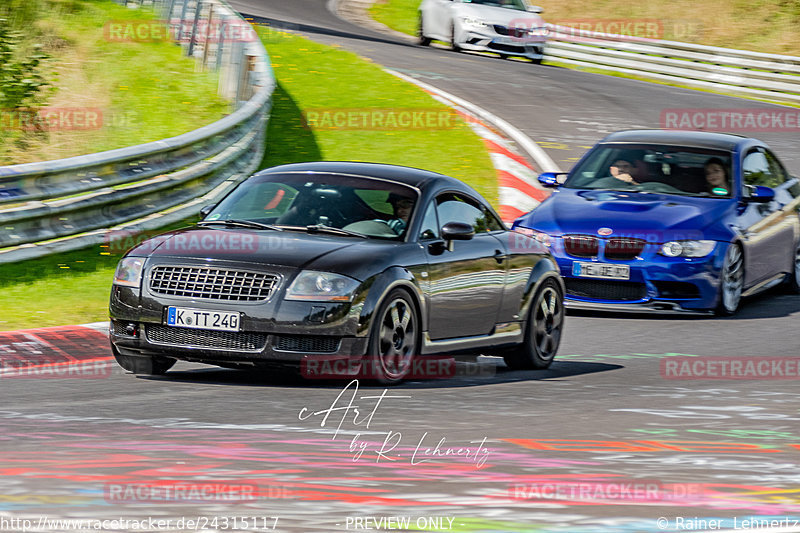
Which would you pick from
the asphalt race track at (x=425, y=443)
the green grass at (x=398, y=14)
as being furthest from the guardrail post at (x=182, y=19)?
the green grass at (x=398, y=14)

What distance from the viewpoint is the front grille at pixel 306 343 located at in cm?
877

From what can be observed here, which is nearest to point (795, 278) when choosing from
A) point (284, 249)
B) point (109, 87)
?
point (284, 249)

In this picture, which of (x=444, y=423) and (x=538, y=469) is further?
(x=444, y=423)

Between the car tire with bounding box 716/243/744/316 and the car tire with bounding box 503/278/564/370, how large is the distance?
2.77 m

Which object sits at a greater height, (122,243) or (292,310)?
(292,310)

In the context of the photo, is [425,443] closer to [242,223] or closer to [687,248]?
[242,223]

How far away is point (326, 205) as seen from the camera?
9.77 meters

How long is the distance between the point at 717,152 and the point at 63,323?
6.70 metres

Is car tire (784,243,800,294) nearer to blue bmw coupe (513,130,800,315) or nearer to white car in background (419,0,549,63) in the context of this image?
blue bmw coupe (513,130,800,315)

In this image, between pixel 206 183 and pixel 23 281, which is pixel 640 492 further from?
pixel 206 183

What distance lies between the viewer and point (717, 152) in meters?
14.4

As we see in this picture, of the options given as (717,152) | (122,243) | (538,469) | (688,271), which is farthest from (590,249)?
(538,469)

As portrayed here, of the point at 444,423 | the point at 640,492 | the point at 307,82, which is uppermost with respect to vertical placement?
the point at 640,492

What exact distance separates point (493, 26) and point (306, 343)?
22.0 meters
